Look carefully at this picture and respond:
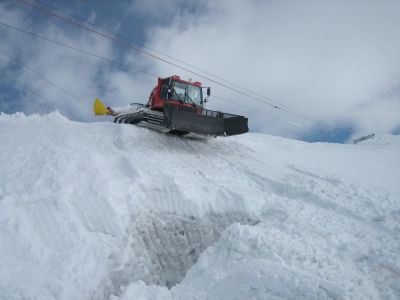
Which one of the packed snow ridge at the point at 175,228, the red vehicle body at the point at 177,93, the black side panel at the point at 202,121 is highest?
the red vehicle body at the point at 177,93

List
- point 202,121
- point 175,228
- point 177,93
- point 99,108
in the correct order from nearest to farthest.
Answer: point 175,228 → point 202,121 → point 177,93 → point 99,108

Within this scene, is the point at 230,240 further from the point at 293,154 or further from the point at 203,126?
the point at 293,154

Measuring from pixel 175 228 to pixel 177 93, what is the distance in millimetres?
7333

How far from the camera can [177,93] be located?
43.1ft

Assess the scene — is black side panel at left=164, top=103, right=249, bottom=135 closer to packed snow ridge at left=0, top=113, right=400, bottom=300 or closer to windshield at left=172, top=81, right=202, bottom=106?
windshield at left=172, top=81, right=202, bottom=106

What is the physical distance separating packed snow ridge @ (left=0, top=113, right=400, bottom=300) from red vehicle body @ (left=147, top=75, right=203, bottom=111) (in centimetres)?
353

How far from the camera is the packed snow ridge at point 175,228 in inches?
206

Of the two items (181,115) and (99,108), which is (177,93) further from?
(99,108)

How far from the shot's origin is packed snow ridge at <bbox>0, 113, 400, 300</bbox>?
5227 mm

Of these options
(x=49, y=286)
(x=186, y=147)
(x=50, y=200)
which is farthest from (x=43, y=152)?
(x=186, y=147)

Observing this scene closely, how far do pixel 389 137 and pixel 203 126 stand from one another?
20.6 meters

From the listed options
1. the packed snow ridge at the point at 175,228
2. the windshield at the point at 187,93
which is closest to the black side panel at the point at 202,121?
the windshield at the point at 187,93

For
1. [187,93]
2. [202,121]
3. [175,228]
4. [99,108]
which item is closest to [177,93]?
[187,93]

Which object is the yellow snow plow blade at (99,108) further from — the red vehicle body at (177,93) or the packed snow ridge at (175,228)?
the packed snow ridge at (175,228)
